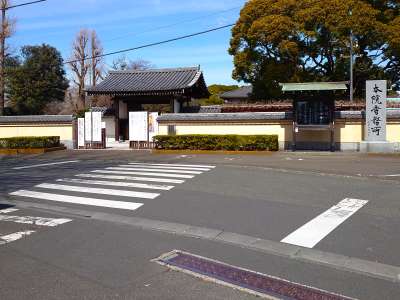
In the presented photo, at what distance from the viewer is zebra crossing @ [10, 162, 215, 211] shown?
29.9 ft

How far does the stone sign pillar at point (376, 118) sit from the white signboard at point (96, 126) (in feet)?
44.2

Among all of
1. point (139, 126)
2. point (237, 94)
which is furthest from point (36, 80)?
point (237, 94)

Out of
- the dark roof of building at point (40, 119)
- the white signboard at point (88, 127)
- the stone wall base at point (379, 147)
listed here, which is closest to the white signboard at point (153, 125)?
the white signboard at point (88, 127)

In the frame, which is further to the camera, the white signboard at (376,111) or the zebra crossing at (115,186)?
the white signboard at (376,111)

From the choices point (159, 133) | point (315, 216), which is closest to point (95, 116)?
→ point (159, 133)

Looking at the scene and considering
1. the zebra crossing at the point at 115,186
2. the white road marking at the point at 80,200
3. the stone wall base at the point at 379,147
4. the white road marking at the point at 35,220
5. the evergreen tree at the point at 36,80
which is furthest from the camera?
the evergreen tree at the point at 36,80

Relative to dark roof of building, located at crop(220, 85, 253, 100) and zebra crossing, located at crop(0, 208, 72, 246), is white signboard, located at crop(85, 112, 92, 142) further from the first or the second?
dark roof of building, located at crop(220, 85, 253, 100)

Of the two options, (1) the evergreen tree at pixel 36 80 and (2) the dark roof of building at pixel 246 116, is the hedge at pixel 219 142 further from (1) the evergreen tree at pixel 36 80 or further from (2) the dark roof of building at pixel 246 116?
(1) the evergreen tree at pixel 36 80

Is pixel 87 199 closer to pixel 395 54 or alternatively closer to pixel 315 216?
pixel 315 216

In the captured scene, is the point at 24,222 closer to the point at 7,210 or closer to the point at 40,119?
the point at 7,210

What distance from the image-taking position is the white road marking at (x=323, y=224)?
614 cm

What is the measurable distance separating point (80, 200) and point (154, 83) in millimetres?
19896

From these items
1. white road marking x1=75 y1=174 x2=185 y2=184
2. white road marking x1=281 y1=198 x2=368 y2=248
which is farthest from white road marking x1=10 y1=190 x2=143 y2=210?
white road marking x1=281 y1=198 x2=368 y2=248

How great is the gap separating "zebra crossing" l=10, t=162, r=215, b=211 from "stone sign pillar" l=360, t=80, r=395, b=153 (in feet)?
26.7
